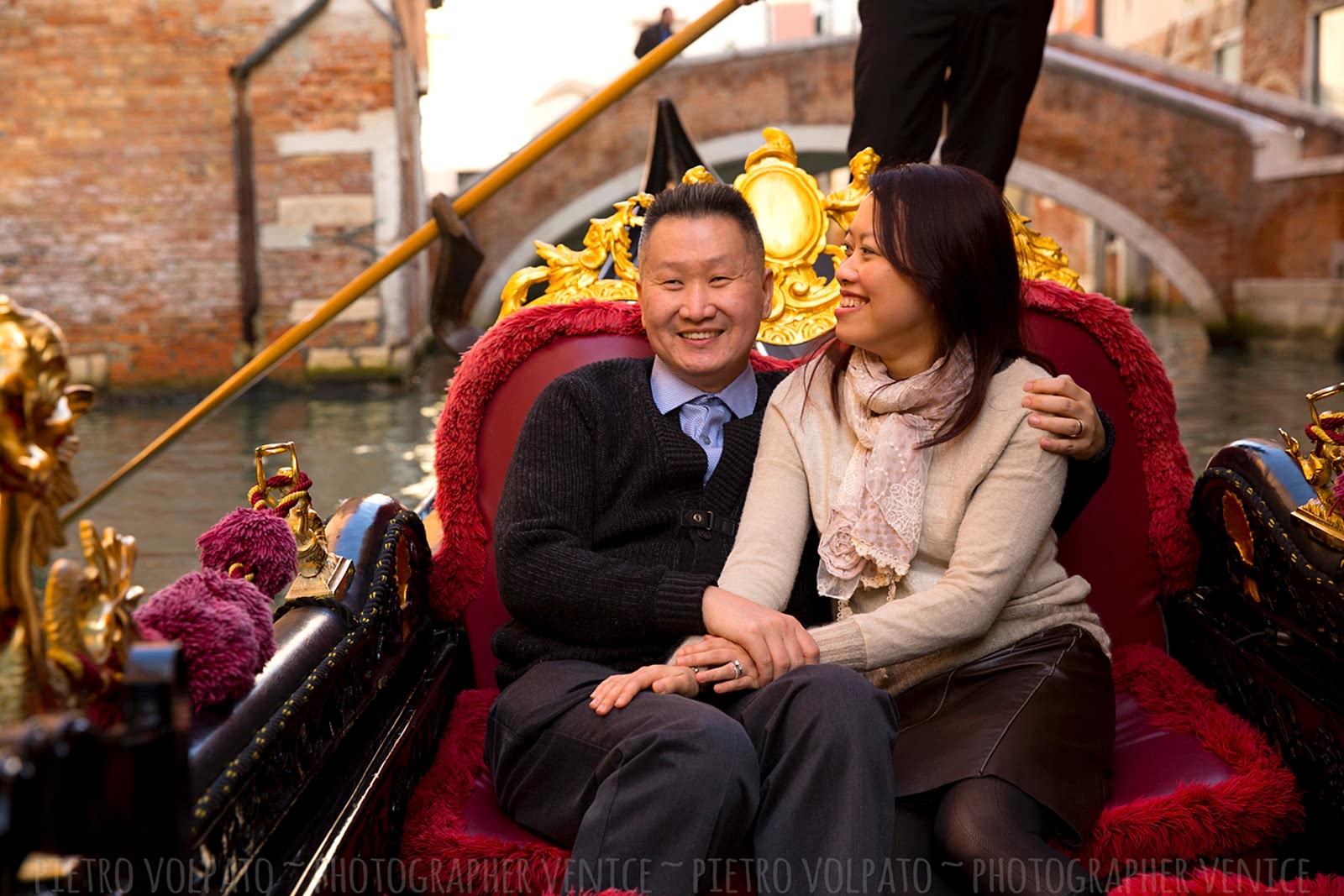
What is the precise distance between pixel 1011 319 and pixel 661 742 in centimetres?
59

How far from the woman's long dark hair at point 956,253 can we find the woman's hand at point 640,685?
34cm

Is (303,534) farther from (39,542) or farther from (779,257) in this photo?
(779,257)

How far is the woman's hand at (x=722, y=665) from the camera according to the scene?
123 cm

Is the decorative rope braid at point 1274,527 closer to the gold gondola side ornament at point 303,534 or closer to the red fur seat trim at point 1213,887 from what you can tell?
the red fur seat trim at point 1213,887

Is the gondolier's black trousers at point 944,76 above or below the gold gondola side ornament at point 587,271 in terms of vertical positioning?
above

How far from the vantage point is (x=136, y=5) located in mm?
7898

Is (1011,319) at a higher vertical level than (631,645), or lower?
higher

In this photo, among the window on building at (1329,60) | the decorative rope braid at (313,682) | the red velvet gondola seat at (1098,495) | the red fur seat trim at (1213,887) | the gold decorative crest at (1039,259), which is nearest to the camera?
the decorative rope braid at (313,682)

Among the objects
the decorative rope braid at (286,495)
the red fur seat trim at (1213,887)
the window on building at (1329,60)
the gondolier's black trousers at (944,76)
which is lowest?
the red fur seat trim at (1213,887)

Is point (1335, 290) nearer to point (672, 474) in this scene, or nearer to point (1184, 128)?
point (1184, 128)

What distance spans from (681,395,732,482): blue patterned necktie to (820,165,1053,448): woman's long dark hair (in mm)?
254

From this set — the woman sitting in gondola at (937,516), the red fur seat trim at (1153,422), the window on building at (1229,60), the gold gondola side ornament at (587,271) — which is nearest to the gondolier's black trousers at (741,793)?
the woman sitting in gondola at (937,516)

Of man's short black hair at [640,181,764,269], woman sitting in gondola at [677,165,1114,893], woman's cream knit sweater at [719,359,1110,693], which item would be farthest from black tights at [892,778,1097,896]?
man's short black hair at [640,181,764,269]

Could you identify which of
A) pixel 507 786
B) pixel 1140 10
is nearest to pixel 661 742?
pixel 507 786
